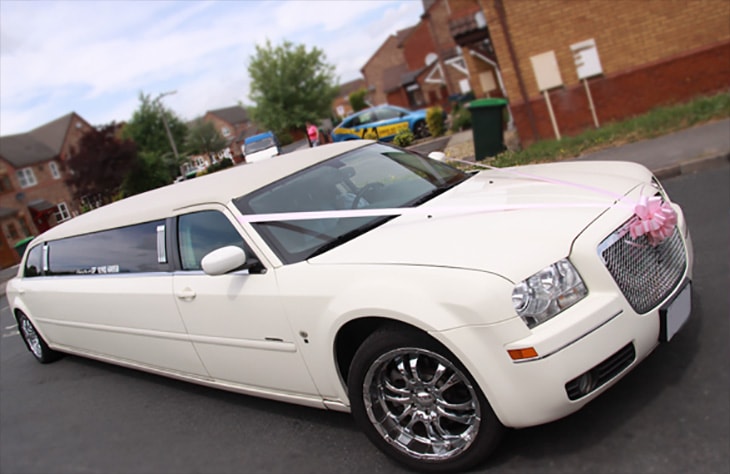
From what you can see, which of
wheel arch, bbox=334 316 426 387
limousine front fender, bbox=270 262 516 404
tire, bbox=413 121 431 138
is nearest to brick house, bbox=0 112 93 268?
tire, bbox=413 121 431 138

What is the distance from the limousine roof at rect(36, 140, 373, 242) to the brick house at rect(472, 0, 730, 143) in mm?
8718

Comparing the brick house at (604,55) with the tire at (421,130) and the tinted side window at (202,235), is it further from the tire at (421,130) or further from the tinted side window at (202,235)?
the tire at (421,130)

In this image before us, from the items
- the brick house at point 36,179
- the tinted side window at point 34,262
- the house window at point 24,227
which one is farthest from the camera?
the brick house at point 36,179

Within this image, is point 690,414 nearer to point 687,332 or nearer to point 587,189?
point 687,332

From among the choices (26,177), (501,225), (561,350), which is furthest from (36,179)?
(561,350)

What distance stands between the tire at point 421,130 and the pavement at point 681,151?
1476cm

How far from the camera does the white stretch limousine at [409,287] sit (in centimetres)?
256

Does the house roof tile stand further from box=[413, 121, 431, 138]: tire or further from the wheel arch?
the wheel arch

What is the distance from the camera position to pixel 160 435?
4.21m

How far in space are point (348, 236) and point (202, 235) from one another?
1.06 metres

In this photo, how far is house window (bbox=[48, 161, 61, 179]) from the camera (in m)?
57.5

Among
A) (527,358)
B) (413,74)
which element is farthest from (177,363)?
(413,74)

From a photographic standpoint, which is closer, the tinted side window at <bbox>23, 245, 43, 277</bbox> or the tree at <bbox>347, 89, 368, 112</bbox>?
the tinted side window at <bbox>23, 245, 43, 277</bbox>

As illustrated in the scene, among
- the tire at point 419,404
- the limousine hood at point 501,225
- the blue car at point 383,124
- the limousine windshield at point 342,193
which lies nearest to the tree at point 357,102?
the blue car at point 383,124
